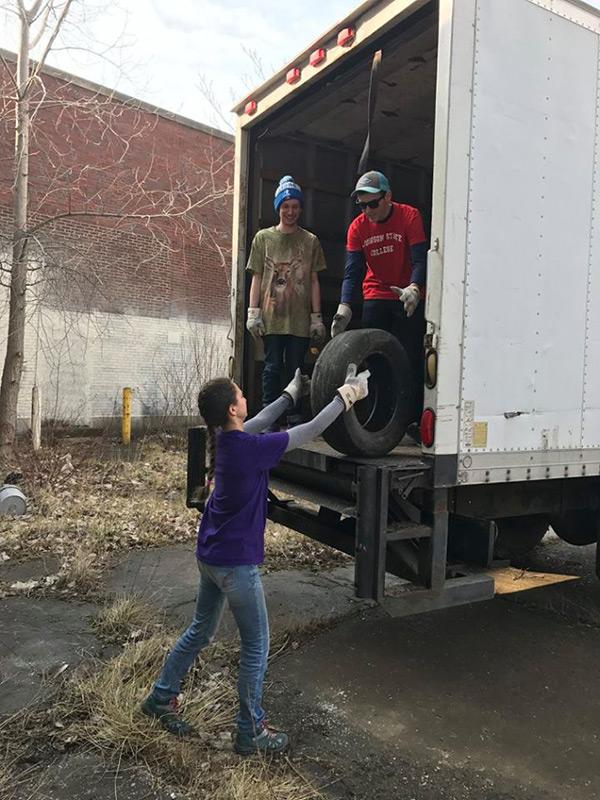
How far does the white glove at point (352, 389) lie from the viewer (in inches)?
124

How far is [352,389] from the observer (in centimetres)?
320

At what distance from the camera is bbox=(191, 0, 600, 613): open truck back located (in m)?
3.31

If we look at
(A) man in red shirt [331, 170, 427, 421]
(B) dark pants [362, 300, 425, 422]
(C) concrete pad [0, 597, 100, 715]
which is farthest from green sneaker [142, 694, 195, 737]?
(B) dark pants [362, 300, 425, 422]

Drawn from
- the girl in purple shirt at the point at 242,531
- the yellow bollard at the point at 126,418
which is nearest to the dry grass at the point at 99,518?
the girl in purple shirt at the point at 242,531

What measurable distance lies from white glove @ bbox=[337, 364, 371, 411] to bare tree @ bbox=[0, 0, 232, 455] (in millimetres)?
7793

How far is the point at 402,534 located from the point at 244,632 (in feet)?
2.94

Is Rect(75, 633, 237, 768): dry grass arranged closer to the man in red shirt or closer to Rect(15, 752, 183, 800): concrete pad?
Rect(15, 752, 183, 800): concrete pad

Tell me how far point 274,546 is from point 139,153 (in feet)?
38.9

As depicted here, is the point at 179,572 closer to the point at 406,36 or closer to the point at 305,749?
the point at 305,749

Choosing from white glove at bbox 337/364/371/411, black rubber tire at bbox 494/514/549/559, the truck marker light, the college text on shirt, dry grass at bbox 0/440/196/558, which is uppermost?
the college text on shirt

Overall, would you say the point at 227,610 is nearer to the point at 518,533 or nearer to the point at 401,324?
the point at 518,533

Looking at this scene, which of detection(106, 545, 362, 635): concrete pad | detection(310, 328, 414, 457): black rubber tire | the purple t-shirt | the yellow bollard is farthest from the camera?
the yellow bollard

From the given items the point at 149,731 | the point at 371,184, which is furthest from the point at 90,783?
the point at 371,184

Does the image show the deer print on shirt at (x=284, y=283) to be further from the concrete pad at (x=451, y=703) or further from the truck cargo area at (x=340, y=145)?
the concrete pad at (x=451, y=703)
